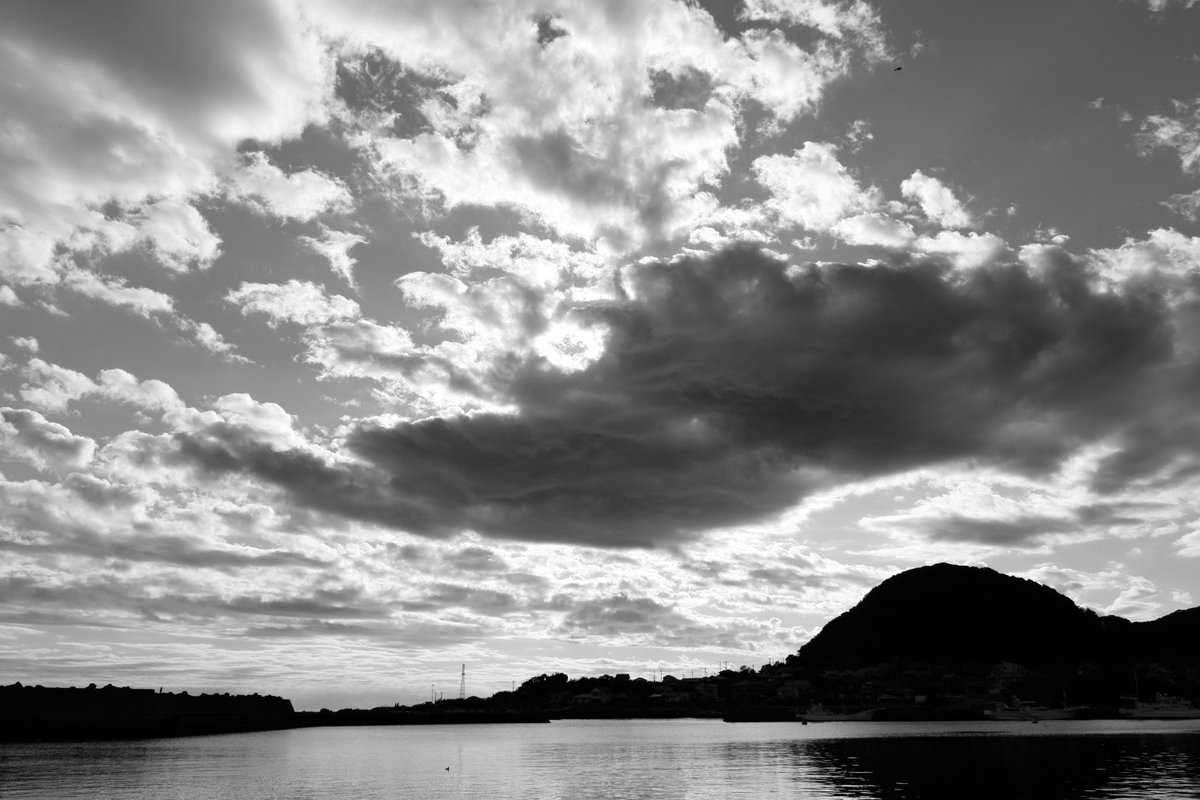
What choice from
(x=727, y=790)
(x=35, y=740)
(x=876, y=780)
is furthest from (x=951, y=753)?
(x=35, y=740)

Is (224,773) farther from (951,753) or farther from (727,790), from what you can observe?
(951,753)

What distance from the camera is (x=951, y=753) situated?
123062 mm

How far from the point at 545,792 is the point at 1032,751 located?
74.6m

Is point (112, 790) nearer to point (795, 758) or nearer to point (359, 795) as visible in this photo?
point (359, 795)

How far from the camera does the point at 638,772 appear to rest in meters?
102

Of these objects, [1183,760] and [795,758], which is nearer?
[1183,760]

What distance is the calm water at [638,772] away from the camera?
253ft

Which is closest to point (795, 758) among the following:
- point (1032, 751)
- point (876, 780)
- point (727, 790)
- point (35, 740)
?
point (1032, 751)

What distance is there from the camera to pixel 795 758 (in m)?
123

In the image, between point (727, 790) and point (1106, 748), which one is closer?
point (727, 790)

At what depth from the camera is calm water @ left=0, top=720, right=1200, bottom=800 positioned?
7719cm

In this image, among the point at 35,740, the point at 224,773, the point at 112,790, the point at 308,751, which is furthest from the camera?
the point at 35,740

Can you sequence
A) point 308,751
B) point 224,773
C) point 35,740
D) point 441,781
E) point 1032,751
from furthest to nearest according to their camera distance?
point 35,740 → point 308,751 → point 1032,751 → point 224,773 → point 441,781

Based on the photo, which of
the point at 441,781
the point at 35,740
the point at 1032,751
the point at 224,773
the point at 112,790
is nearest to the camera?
the point at 112,790
